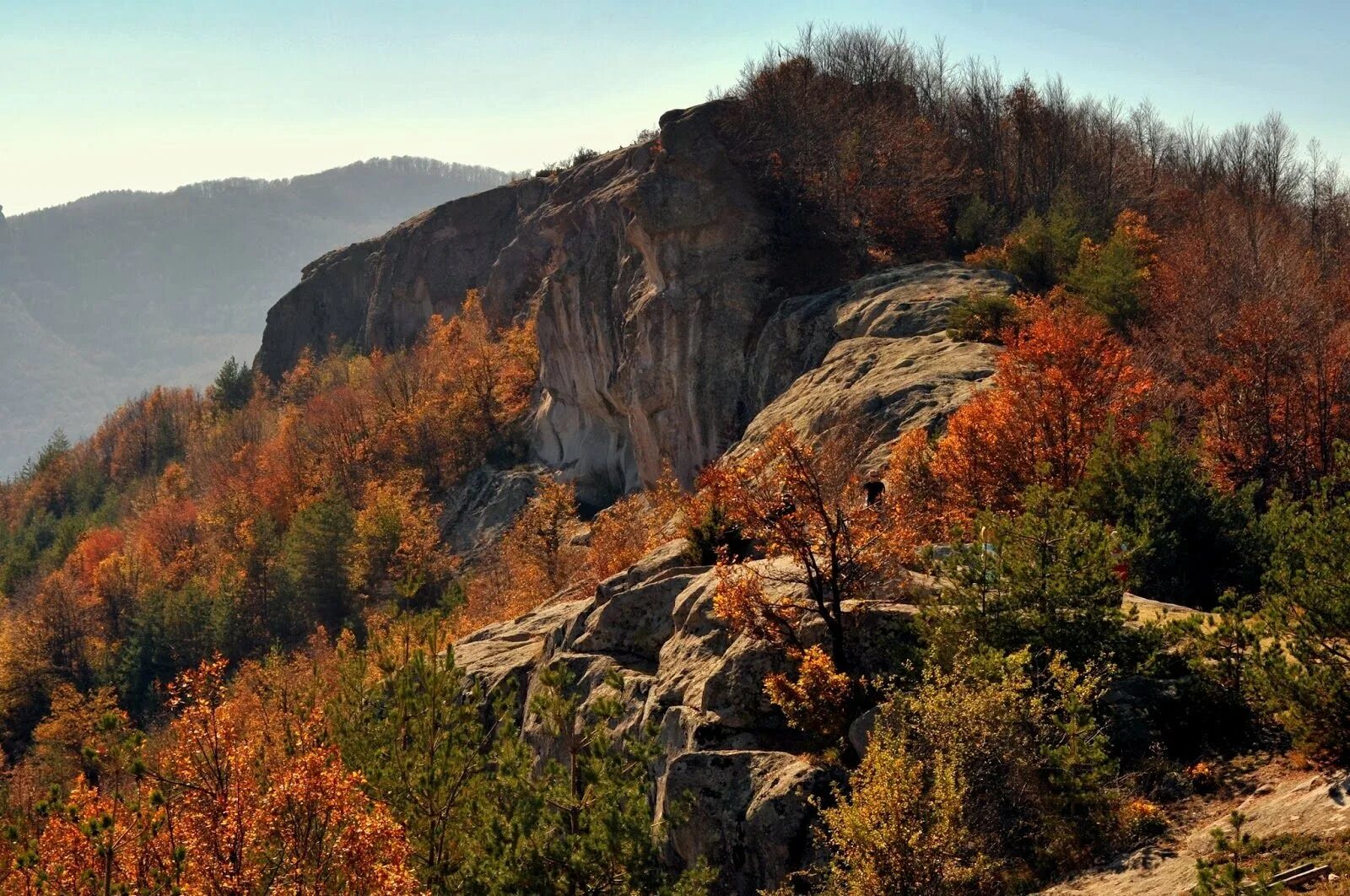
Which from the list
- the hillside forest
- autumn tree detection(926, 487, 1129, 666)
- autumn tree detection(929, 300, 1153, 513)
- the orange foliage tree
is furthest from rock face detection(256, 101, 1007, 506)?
autumn tree detection(926, 487, 1129, 666)

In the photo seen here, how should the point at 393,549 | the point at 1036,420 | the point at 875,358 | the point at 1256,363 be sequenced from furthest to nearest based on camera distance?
the point at 393,549, the point at 875,358, the point at 1256,363, the point at 1036,420

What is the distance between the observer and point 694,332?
154 ft

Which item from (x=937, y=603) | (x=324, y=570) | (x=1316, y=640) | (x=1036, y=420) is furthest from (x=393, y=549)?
(x=1316, y=640)

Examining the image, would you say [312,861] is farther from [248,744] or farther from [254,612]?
[254,612]

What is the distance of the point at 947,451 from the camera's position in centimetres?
2416

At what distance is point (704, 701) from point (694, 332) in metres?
31.4

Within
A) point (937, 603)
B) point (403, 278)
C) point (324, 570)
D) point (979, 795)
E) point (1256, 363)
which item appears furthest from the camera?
point (403, 278)

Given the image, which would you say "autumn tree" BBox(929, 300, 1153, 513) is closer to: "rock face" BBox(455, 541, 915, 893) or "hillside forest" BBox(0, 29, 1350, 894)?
"hillside forest" BBox(0, 29, 1350, 894)

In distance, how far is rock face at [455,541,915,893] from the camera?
14023mm

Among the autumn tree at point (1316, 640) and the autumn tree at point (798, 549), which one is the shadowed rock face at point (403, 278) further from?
the autumn tree at point (1316, 640)

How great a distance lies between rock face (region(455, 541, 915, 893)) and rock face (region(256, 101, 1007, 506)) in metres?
10.6

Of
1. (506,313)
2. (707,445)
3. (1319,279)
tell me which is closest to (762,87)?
(707,445)

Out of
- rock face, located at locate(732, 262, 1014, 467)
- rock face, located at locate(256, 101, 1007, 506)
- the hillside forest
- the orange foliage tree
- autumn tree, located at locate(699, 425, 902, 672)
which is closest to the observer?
the hillside forest

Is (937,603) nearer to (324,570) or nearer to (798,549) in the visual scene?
(798,549)
